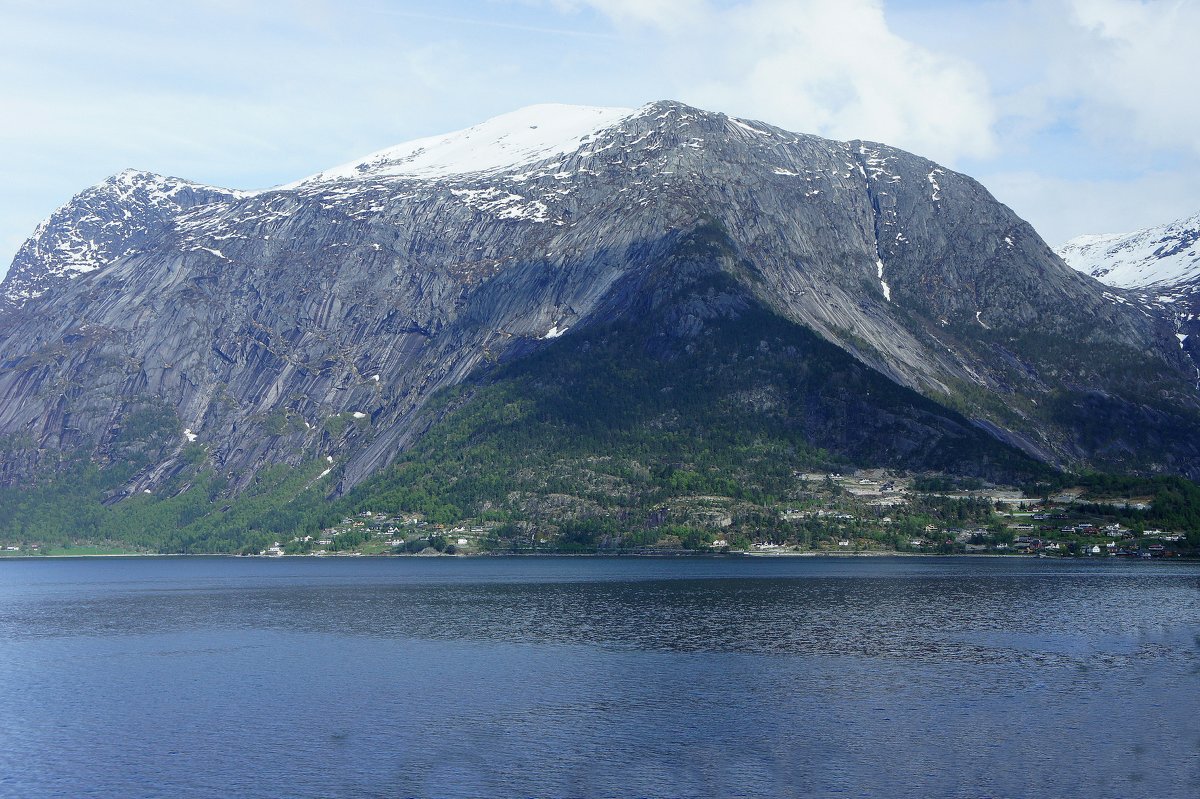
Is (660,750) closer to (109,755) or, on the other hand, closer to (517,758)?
(517,758)

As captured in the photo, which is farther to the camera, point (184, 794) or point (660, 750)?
point (660, 750)

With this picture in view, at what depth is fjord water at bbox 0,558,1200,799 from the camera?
234 feet

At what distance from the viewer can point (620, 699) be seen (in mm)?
93438

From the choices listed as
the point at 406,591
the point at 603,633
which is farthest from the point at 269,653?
the point at 406,591

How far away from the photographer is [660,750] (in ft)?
254

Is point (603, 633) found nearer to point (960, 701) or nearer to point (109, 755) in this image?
point (960, 701)

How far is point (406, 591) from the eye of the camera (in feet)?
610

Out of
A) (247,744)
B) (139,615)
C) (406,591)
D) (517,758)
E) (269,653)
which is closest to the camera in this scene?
(517,758)

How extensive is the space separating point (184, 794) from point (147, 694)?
3353 centimetres

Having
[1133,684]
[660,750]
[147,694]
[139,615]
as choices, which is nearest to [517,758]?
[660,750]

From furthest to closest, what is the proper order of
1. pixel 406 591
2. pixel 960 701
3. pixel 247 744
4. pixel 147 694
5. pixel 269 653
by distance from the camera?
pixel 406 591
pixel 269 653
pixel 147 694
pixel 960 701
pixel 247 744

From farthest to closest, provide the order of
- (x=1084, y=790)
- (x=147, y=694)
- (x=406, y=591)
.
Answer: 1. (x=406, y=591)
2. (x=147, y=694)
3. (x=1084, y=790)

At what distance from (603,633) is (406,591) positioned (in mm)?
64893

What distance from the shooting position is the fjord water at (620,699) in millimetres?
71312
